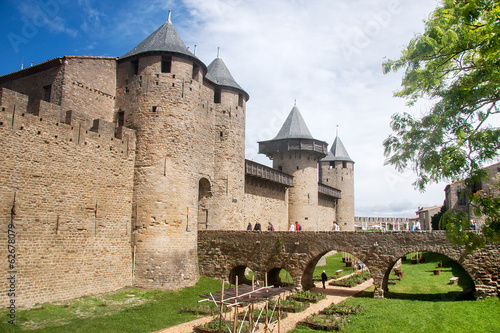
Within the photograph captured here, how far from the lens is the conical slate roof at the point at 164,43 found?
19516 millimetres

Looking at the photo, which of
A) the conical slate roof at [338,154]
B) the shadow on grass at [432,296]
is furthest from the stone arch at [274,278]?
the conical slate roof at [338,154]

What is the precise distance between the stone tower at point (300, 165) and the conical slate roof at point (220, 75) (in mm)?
8540

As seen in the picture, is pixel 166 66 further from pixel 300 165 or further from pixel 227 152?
pixel 300 165

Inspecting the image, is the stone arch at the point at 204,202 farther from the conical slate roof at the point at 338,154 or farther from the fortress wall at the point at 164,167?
the conical slate roof at the point at 338,154

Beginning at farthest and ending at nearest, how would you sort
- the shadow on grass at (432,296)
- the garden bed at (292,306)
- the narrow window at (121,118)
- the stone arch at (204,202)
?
the stone arch at (204,202) → the narrow window at (121,118) → the shadow on grass at (432,296) → the garden bed at (292,306)

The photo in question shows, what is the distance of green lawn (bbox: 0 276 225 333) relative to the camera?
12008mm

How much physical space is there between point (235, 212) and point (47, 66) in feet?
39.1

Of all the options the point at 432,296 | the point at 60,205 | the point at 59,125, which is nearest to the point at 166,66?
the point at 59,125

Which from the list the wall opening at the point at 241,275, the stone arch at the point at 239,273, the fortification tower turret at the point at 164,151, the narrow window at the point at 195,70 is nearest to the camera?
the fortification tower turret at the point at 164,151

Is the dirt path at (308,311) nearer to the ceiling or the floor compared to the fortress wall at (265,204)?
nearer to the floor

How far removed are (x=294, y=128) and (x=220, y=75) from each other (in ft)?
35.8

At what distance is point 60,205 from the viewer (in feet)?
47.8

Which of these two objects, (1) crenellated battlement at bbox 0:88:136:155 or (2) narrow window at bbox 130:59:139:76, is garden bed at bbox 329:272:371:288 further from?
(2) narrow window at bbox 130:59:139:76

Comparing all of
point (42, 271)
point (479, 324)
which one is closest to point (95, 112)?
point (42, 271)
